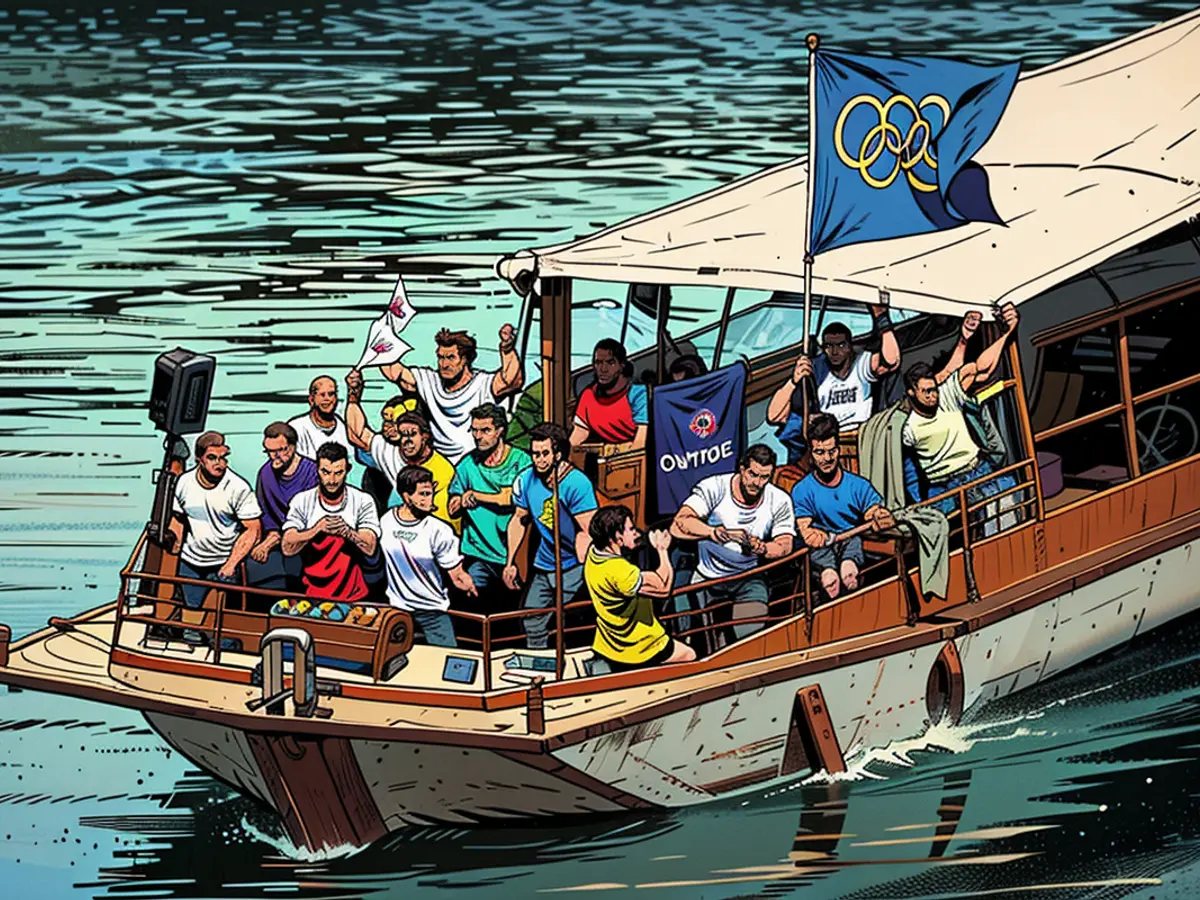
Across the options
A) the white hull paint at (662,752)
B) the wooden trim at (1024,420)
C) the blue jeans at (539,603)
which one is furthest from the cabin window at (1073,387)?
the blue jeans at (539,603)

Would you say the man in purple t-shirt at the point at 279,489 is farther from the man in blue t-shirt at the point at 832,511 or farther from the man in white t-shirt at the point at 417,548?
the man in blue t-shirt at the point at 832,511

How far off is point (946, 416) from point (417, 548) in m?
2.42

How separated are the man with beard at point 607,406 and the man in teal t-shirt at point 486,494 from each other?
83cm

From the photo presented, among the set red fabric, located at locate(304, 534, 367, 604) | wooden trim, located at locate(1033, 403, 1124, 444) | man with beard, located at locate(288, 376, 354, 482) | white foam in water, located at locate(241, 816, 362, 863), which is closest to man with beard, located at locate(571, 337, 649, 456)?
man with beard, located at locate(288, 376, 354, 482)

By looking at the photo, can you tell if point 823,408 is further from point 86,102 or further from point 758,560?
point 86,102

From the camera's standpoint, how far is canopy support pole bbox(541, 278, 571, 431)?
8703mm

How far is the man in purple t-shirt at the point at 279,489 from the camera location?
8.30 metres

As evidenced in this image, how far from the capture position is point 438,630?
26.8 ft

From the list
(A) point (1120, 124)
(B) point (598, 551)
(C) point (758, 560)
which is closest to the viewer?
(B) point (598, 551)

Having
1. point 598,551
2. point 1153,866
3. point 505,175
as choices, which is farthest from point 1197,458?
point 505,175

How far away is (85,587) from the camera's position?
33.7ft

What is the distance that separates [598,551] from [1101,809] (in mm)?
2452

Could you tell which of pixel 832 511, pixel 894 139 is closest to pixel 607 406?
pixel 832 511

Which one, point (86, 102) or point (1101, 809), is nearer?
point (1101, 809)
